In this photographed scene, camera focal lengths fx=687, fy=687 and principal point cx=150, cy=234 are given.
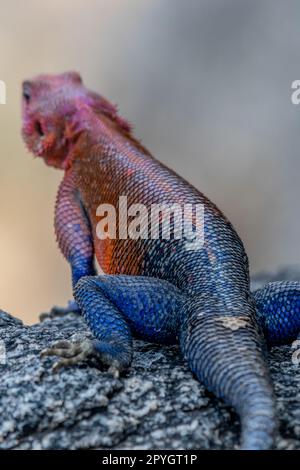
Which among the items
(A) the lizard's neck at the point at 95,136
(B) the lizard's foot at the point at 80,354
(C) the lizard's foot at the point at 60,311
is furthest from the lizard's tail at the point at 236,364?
(C) the lizard's foot at the point at 60,311

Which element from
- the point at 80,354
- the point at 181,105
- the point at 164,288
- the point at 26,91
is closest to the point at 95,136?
the point at 26,91

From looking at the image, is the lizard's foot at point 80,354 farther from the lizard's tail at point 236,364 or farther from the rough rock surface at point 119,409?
the lizard's tail at point 236,364

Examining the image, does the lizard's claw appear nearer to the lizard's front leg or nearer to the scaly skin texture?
the scaly skin texture

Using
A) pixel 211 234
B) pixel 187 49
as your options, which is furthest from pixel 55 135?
pixel 187 49

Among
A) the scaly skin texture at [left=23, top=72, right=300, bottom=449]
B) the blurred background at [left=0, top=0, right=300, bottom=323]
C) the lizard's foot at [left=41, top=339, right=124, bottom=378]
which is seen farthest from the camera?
the blurred background at [left=0, top=0, right=300, bottom=323]

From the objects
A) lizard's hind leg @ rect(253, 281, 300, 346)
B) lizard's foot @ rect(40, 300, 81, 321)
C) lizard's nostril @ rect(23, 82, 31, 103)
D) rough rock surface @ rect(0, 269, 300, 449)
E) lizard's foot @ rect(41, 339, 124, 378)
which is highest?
lizard's nostril @ rect(23, 82, 31, 103)

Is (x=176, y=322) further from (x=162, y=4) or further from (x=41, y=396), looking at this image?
(x=162, y=4)

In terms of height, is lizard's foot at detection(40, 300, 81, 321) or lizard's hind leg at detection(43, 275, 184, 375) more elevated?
lizard's foot at detection(40, 300, 81, 321)

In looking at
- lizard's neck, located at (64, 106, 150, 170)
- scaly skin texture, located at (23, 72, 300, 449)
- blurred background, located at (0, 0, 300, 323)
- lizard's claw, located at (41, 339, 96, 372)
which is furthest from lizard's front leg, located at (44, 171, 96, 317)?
blurred background, located at (0, 0, 300, 323)
